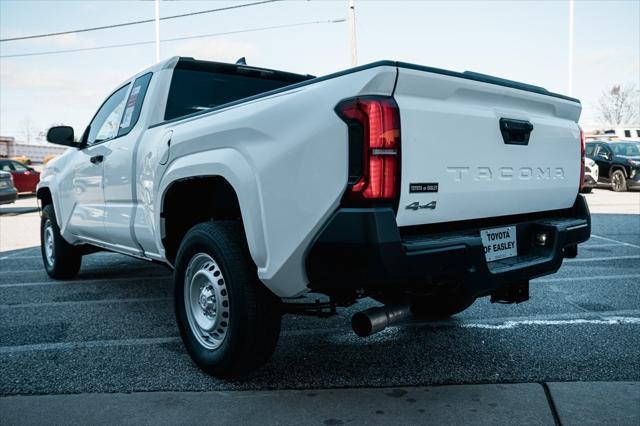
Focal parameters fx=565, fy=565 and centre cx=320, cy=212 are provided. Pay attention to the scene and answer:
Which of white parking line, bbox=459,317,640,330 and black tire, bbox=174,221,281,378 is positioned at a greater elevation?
black tire, bbox=174,221,281,378

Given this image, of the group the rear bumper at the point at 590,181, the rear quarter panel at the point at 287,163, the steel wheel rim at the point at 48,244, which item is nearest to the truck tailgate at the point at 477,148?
the rear quarter panel at the point at 287,163

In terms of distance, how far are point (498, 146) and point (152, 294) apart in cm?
387

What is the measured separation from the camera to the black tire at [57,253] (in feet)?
19.9

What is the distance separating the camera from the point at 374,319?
9.04 feet

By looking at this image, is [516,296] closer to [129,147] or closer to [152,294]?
[129,147]

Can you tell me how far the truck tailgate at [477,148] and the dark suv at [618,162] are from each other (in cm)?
1670

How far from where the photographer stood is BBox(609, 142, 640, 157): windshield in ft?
62.4

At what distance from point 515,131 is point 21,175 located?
Result: 67.3 feet

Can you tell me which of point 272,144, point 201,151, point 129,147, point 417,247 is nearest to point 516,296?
point 417,247

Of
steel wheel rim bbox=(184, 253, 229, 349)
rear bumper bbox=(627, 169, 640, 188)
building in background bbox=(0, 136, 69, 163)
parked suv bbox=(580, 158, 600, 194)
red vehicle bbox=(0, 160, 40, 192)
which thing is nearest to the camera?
steel wheel rim bbox=(184, 253, 229, 349)

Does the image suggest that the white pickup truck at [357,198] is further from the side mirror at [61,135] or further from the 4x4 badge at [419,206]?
the side mirror at [61,135]

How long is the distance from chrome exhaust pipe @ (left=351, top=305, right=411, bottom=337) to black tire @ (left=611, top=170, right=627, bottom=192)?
714 inches

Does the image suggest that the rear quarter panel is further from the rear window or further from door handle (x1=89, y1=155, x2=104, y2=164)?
door handle (x1=89, y1=155, x2=104, y2=164)

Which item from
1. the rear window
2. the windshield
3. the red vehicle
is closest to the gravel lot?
the rear window
